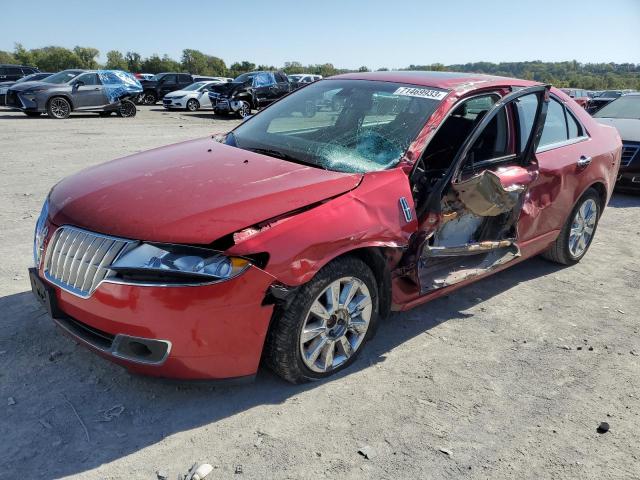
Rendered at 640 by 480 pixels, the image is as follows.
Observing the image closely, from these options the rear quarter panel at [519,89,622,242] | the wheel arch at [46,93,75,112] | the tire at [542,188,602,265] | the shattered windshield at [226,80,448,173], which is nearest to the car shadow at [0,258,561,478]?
the shattered windshield at [226,80,448,173]

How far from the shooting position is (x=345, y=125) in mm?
3818

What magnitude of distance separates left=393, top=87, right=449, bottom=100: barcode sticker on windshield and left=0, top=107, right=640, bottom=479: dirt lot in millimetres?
1598

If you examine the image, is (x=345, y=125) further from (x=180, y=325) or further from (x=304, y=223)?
(x=180, y=325)

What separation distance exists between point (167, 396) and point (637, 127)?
8809mm

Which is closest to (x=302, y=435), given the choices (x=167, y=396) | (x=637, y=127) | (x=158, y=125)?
(x=167, y=396)

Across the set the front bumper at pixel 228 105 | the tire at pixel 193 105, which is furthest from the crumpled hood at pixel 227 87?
the tire at pixel 193 105

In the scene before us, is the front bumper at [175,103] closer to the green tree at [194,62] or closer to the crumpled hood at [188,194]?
the crumpled hood at [188,194]

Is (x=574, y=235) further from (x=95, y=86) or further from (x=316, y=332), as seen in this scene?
(x=95, y=86)

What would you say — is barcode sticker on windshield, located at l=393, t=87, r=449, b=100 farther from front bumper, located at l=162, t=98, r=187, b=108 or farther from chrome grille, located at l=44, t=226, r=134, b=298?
front bumper, located at l=162, t=98, r=187, b=108

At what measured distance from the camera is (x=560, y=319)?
412cm

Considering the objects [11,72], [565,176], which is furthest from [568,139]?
[11,72]

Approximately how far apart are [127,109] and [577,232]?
17.7 m

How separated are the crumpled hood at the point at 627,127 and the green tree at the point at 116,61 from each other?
69.6m

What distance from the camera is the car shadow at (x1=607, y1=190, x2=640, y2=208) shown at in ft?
26.2
